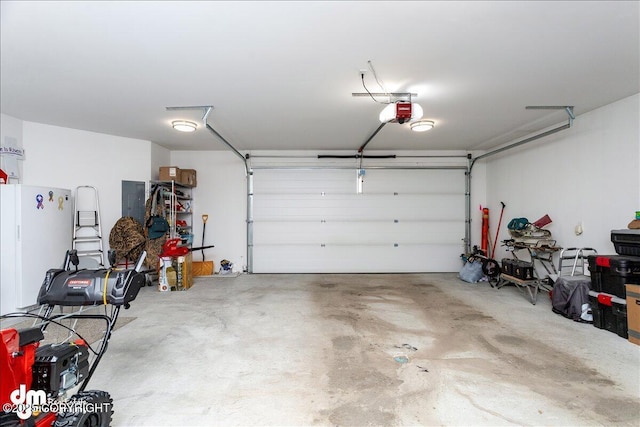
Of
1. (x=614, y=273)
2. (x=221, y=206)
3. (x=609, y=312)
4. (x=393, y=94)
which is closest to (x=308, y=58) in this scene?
(x=393, y=94)

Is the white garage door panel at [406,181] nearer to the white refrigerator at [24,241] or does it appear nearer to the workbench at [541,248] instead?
the workbench at [541,248]

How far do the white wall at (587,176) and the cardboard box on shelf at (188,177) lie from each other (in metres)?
6.57

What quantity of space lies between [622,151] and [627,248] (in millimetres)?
1266

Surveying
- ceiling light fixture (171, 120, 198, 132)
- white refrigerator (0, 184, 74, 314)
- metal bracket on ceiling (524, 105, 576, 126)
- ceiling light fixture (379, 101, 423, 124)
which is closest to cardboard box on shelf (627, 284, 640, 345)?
metal bracket on ceiling (524, 105, 576, 126)

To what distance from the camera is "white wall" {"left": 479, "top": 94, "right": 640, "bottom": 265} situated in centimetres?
362

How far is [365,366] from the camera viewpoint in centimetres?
255

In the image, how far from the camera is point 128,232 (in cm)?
511

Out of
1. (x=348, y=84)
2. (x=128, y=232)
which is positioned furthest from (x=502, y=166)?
(x=128, y=232)

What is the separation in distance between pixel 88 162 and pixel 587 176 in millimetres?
7952

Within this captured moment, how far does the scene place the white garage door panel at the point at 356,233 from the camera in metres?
6.64

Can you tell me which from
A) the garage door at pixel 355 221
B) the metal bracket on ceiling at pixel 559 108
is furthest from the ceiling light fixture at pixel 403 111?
the garage door at pixel 355 221

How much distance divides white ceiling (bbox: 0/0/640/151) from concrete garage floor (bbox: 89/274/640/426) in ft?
8.97

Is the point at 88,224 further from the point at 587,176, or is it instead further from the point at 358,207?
the point at 587,176

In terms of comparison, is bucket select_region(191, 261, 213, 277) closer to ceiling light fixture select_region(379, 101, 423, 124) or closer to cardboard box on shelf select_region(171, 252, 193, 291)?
cardboard box on shelf select_region(171, 252, 193, 291)
